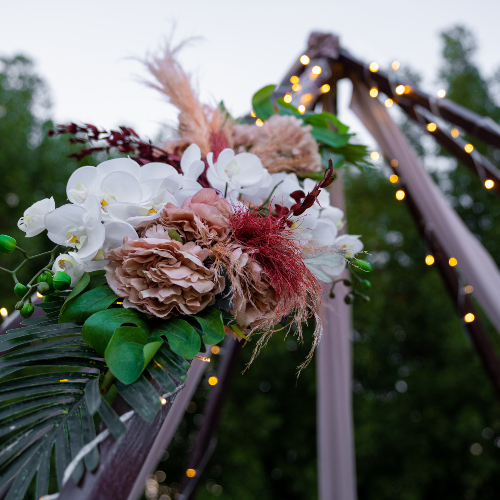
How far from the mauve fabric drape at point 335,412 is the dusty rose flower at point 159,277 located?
4.75 feet

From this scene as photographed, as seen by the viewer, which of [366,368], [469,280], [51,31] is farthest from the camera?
[366,368]

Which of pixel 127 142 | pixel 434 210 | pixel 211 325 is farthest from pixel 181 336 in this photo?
pixel 434 210

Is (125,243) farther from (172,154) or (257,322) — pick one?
(172,154)

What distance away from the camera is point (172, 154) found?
836mm

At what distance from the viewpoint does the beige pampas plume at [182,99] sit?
31.2 inches

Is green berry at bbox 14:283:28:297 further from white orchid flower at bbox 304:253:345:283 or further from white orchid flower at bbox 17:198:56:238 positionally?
white orchid flower at bbox 304:253:345:283

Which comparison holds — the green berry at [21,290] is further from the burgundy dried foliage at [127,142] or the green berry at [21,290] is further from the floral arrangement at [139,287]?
the burgundy dried foliage at [127,142]

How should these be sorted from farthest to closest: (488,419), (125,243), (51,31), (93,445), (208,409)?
(488,419)
(51,31)
(208,409)
(125,243)
(93,445)

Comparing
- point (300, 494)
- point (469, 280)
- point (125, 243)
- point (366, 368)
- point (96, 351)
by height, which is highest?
point (366, 368)

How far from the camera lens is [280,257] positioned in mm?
556

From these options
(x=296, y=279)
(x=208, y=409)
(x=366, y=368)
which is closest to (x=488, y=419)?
(x=366, y=368)

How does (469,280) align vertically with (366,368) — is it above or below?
below

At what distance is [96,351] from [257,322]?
215 millimetres

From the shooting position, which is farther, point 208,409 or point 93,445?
point 208,409
